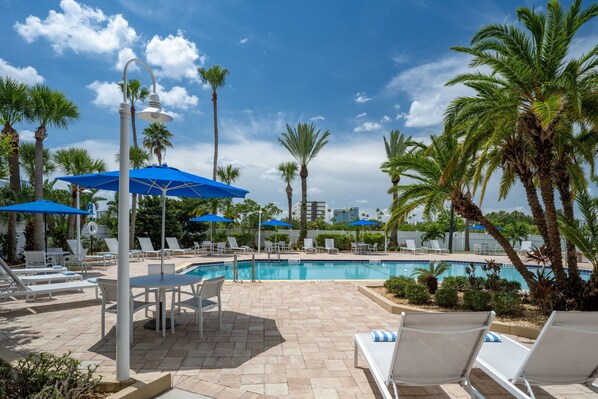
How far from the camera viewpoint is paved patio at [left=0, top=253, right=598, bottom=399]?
136 inches

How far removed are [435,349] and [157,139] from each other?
25218 millimetres

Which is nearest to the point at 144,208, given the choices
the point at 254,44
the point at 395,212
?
the point at 254,44

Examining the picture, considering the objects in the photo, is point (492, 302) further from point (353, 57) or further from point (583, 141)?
point (353, 57)

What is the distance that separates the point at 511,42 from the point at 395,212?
4284 millimetres

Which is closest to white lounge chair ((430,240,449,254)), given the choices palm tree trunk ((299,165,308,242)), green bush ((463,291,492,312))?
palm tree trunk ((299,165,308,242))

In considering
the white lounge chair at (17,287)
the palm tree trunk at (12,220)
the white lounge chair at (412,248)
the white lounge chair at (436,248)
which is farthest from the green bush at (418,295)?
the white lounge chair at (436,248)

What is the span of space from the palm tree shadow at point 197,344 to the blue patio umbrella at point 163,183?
1171mm

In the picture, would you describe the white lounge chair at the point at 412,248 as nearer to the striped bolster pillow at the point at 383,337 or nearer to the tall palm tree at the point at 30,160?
the striped bolster pillow at the point at 383,337

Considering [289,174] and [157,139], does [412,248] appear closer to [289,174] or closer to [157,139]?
[289,174]

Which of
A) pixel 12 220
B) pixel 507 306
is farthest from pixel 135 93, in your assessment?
pixel 507 306

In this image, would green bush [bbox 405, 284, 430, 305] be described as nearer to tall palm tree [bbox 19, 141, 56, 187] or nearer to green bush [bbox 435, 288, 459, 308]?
green bush [bbox 435, 288, 459, 308]

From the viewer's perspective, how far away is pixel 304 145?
23.2 metres

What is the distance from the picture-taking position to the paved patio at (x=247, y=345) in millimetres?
3461

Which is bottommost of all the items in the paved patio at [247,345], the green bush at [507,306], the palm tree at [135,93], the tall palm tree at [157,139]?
the paved patio at [247,345]
